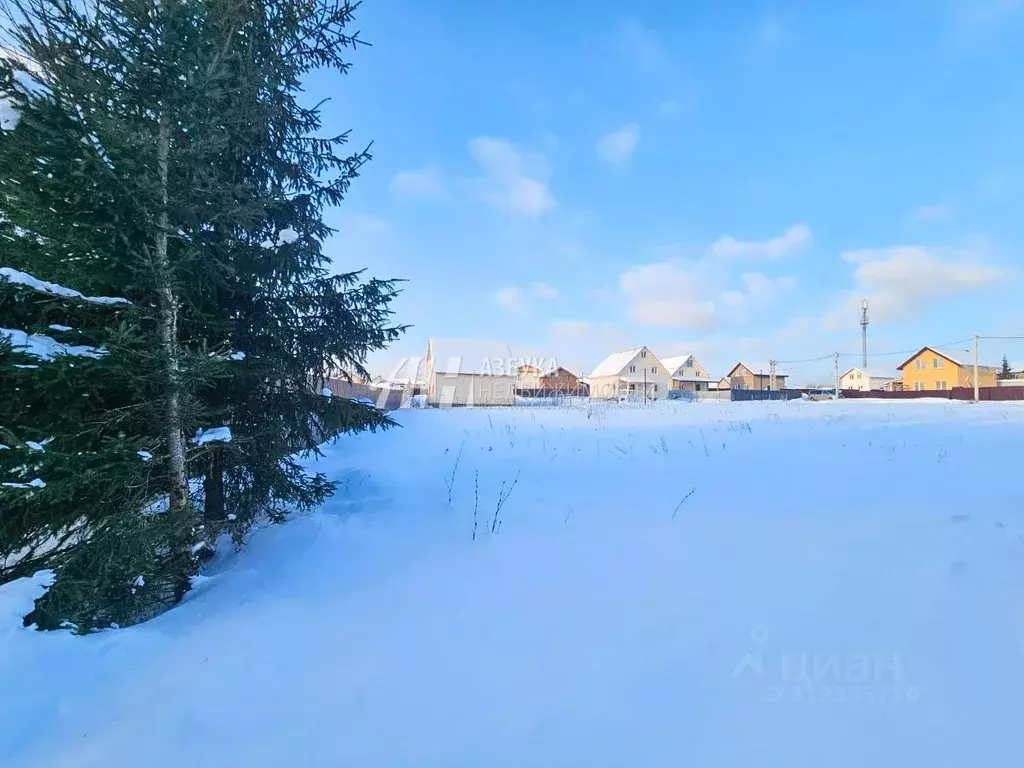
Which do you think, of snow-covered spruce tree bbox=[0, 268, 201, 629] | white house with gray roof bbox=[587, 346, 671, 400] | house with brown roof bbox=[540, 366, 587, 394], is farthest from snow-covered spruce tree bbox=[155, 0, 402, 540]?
white house with gray roof bbox=[587, 346, 671, 400]

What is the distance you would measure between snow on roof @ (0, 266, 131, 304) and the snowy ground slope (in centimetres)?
189

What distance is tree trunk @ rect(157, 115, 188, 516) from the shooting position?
315 centimetres

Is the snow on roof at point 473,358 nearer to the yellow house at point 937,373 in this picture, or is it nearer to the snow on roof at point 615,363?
the snow on roof at point 615,363

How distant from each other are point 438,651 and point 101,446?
2.82 metres

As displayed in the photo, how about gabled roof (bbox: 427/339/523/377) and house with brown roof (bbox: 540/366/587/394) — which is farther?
house with brown roof (bbox: 540/366/587/394)

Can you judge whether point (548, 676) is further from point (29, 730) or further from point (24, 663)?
point (24, 663)

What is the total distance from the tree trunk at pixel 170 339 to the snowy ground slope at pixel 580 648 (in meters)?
0.75

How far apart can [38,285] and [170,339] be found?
29.0 inches

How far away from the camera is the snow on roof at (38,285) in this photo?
9.04ft

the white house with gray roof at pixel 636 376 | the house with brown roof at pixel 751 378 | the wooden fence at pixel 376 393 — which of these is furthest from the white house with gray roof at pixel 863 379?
the wooden fence at pixel 376 393

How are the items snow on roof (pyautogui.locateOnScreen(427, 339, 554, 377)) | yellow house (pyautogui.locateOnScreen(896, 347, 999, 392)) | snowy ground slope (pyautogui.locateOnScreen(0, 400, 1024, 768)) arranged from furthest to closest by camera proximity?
yellow house (pyautogui.locateOnScreen(896, 347, 999, 392)), snow on roof (pyautogui.locateOnScreen(427, 339, 554, 377)), snowy ground slope (pyautogui.locateOnScreen(0, 400, 1024, 768))

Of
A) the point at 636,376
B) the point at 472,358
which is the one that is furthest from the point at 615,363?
the point at 472,358

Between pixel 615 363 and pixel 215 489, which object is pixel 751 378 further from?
pixel 215 489

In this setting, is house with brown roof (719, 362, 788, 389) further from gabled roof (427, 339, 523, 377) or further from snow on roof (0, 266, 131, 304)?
snow on roof (0, 266, 131, 304)
